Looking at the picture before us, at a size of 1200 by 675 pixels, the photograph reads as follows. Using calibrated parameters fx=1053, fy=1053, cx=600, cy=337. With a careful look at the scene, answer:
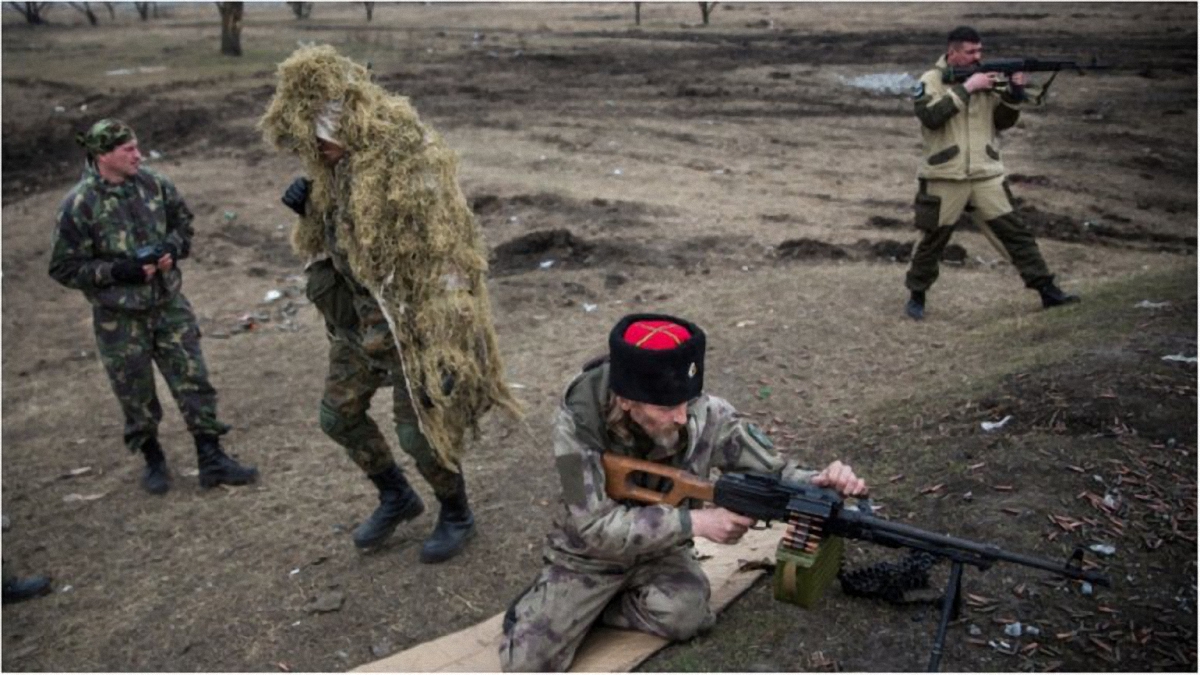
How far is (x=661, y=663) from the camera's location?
3.84 meters

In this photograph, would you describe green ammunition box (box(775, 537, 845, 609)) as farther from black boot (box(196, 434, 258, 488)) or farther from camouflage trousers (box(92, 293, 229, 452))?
camouflage trousers (box(92, 293, 229, 452))

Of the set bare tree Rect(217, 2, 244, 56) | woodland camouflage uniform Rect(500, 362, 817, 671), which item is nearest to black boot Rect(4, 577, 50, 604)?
woodland camouflage uniform Rect(500, 362, 817, 671)

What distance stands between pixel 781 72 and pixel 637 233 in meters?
10.3

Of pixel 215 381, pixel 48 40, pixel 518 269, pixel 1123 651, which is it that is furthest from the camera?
pixel 48 40

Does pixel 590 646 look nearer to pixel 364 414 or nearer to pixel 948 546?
pixel 948 546

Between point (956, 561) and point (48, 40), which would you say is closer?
point (956, 561)

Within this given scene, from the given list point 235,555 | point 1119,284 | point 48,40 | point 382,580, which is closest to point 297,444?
point 235,555

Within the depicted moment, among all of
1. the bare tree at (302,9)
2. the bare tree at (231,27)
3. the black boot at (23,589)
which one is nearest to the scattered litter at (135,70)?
the bare tree at (231,27)

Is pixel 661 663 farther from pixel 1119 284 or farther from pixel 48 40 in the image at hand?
pixel 48 40

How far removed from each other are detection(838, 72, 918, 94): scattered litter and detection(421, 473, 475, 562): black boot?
13818 mm

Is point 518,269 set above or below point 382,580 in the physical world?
above

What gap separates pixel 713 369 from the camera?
698cm

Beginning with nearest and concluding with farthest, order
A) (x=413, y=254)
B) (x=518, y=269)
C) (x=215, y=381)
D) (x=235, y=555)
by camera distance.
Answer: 1. (x=413, y=254)
2. (x=235, y=555)
3. (x=215, y=381)
4. (x=518, y=269)

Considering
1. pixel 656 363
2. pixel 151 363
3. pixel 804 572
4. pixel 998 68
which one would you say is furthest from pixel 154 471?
pixel 998 68
